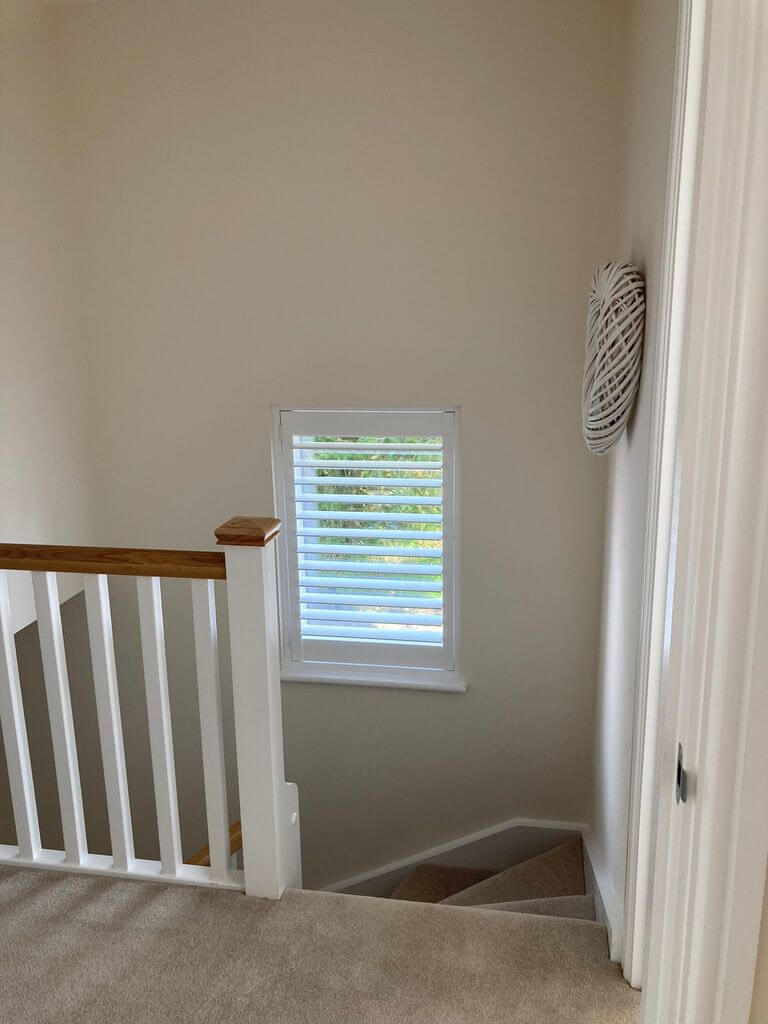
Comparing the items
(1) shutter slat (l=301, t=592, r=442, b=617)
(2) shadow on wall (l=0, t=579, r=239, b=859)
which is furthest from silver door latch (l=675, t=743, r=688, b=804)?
(2) shadow on wall (l=0, t=579, r=239, b=859)

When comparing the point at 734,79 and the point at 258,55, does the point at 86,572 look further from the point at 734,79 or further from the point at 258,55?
the point at 258,55

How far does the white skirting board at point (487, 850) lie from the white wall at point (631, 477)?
0.44 meters

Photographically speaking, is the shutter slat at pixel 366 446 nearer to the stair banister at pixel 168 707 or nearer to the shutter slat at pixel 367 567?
the shutter slat at pixel 367 567

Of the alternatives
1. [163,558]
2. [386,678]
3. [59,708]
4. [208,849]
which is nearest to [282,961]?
[208,849]

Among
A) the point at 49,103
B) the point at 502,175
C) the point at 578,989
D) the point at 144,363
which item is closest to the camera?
the point at 578,989

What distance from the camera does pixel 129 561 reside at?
2084 millimetres

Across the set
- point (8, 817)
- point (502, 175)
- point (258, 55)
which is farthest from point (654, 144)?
point (8, 817)

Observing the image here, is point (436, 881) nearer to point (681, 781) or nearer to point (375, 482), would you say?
point (375, 482)

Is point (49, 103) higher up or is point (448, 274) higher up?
point (49, 103)

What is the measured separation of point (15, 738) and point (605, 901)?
1.64 m

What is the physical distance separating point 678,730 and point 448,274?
2147 millimetres

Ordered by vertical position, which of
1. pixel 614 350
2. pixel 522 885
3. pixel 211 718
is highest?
pixel 614 350

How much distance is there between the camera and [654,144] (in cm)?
200

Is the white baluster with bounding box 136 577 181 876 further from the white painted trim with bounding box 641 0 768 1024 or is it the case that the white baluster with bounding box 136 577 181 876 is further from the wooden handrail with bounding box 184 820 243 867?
the white painted trim with bounding box 641 0 768 1024
